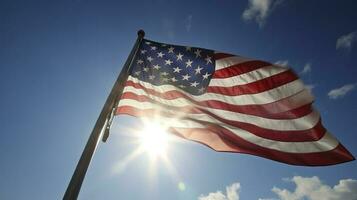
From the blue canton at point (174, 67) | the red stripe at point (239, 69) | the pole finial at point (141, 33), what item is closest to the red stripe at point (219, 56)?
the blue canton at point (174, 67)

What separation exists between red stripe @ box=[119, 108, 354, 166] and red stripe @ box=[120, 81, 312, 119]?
58 centimetres

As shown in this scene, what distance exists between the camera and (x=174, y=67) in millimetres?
8516

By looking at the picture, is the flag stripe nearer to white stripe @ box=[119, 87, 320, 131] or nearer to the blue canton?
white stripe @ box=[119, 87, 320, 131]

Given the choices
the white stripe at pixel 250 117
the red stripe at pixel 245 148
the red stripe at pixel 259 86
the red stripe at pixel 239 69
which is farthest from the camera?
the red stripe at pixel 239 69

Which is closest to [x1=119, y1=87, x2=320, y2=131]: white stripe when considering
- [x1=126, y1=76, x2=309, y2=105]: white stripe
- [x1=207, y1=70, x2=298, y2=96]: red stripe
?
[x1=126, y1=76, x2=309, y2=105]: white stripe

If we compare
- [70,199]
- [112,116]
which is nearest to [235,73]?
[112,116]

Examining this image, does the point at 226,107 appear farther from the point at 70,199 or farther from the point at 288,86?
the point at 70,199

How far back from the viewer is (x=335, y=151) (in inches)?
288

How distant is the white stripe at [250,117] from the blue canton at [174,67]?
38cm

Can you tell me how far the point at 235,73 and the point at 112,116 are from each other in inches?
144

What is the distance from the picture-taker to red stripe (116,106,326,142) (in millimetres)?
7664

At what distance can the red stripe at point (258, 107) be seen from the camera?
7.95m

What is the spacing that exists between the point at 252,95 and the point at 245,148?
1434mm

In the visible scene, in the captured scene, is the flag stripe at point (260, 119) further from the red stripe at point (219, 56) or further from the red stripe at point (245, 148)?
the red stripe at point (219, 56)
